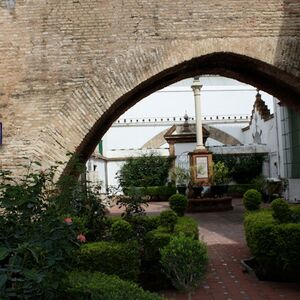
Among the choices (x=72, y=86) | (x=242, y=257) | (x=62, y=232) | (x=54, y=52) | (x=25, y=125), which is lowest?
(x=242, y=257)

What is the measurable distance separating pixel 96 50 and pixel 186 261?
12.3 feet

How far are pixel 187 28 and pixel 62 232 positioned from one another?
15.0ft

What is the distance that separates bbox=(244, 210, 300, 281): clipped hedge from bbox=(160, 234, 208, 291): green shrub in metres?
2.50

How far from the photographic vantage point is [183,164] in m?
25.6

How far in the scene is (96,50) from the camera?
24.1 feet

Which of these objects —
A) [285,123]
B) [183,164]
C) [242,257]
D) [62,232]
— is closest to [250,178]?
[183,164]

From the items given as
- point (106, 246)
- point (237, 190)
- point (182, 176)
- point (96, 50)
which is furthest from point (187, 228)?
point (237, 190)

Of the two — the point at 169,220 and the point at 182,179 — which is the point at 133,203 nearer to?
the point at 169,220

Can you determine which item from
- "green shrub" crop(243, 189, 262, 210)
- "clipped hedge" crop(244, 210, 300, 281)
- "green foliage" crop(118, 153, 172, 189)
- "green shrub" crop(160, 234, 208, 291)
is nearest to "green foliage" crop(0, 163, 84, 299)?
"green shrub" crop(160, 234, 208, 291)

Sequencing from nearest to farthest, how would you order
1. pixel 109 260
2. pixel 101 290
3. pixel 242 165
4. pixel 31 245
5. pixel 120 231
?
pixel 31 245 < pixel 101 290 < pixel 109 260 < pixel 120 231 < pixel 242 165

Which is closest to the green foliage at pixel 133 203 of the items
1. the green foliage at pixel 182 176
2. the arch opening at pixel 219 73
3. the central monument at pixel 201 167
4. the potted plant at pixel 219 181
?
the arch opening at pixel 219 73

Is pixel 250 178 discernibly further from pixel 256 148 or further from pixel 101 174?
pixel 101 174

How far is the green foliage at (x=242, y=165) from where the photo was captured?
2509cm

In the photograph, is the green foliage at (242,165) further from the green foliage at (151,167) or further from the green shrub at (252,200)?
the green shrub at (252,200)
